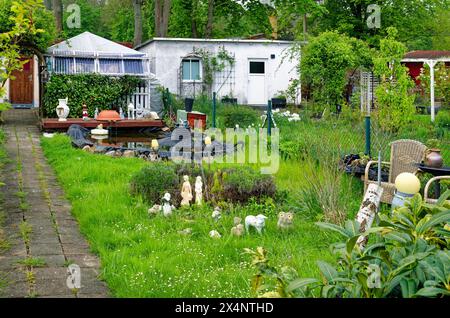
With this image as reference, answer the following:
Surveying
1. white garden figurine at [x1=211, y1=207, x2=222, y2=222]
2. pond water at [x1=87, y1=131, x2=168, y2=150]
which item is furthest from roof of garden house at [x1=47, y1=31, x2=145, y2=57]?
white garden figurine at [x1=211, y1=207, x2=222, y2=222]

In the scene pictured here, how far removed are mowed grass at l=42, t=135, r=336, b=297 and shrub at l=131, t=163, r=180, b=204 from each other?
0.20 m

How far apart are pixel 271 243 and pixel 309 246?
1.21ft

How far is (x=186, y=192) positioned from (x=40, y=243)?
2.17 m

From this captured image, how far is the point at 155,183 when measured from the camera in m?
8.72

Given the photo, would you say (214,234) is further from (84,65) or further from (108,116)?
(84,65)

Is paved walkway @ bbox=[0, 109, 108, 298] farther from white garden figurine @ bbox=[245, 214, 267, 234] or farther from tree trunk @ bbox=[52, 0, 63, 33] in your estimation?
tree trunk @ bbox=[52, 0, 63, 33]

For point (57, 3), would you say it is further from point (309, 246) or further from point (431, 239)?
point (431, 239)

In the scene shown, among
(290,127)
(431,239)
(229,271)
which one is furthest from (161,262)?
(290,127)

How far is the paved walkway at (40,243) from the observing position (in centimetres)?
532

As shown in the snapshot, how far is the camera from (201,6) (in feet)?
111

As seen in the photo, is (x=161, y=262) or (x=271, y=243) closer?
(x=161, y=262)

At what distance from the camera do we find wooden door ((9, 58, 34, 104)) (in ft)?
87.0

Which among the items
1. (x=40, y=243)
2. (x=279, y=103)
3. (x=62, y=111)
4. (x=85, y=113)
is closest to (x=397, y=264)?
(x=40, y=243)
